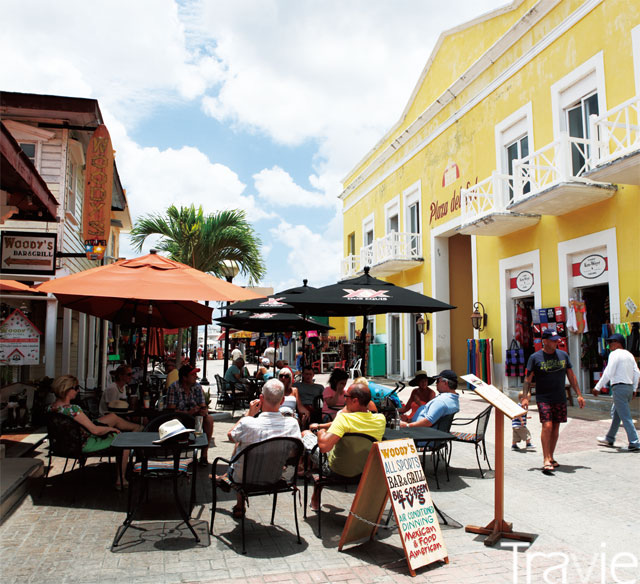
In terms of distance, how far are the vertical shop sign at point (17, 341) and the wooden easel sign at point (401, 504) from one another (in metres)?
7.69

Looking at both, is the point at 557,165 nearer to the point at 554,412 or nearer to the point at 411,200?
the point at 554,412

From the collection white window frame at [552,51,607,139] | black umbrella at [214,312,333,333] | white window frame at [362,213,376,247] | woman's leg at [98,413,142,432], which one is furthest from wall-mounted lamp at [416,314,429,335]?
woman's leg at [98,413,142,432]

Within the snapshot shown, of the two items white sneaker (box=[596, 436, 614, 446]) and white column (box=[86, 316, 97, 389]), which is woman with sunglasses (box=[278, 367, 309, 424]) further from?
white column (box=[86, 316, 97, 389])

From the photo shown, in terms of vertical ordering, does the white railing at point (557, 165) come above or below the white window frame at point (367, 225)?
below

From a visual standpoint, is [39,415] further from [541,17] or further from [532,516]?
[541,17]

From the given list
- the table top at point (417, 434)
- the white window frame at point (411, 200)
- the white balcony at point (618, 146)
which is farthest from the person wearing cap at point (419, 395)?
the white window frame at point (411, 200)

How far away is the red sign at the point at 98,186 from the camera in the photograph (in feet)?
35.4

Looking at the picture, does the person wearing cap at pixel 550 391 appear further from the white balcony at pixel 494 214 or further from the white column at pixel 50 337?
the white column at pixel 50 337

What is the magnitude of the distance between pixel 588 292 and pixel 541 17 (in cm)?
682

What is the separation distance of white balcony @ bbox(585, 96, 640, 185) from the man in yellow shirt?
760 cm

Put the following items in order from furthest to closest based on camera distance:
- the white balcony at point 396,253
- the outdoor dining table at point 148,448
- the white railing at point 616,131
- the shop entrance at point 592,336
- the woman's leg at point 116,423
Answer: the white balcony at point 396,253 → the shop entrance at point 592,336 → the white railing at point 616,131 → the woman's leg at point 116,423 → the outdoor dining table at point 148,448

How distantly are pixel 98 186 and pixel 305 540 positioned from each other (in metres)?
8.98

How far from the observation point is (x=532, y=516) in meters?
4.89

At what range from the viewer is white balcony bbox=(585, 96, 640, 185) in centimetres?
945
